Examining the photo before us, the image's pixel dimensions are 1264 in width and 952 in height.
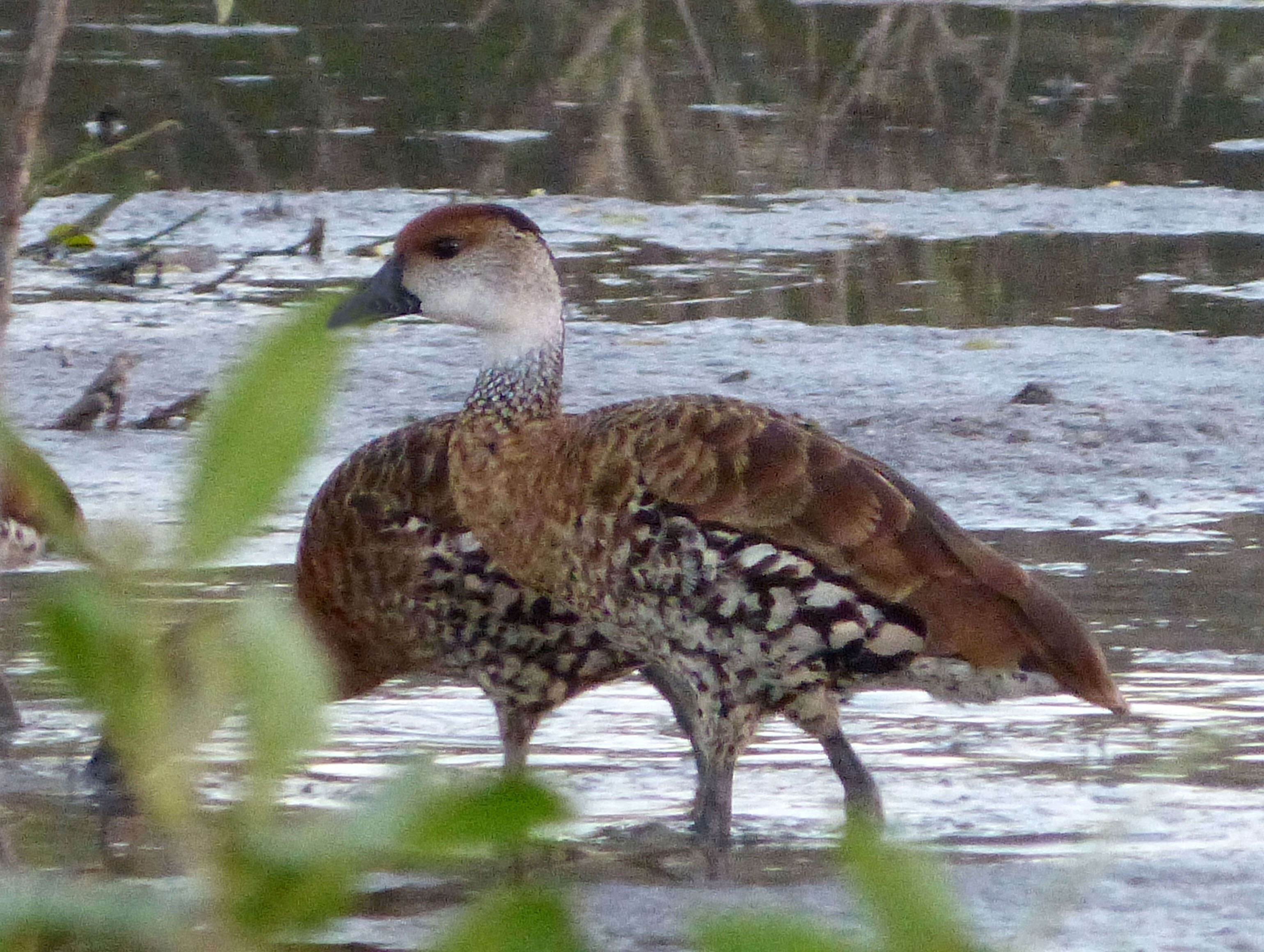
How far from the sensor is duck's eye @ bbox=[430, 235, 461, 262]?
462cm

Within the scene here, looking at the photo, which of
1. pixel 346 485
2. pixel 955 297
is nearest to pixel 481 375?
pixel 346 485

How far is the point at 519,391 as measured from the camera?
4562 millimetres

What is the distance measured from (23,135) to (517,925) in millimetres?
1871

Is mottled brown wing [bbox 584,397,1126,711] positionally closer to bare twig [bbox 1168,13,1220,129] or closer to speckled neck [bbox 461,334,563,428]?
speckled neck [bbox 461,334,563,428]

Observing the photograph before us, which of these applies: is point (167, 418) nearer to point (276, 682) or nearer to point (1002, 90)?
point (276, 682)

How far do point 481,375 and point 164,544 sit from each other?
3843 millimetres

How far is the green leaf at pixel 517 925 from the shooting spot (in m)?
0.78

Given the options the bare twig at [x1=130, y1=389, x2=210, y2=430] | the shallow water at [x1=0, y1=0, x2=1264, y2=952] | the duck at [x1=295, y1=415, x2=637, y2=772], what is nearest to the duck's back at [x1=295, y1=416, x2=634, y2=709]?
the duck at [x1=295, y1=415, x2=637, y2=772]

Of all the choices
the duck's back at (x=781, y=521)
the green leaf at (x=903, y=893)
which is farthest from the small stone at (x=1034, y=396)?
the green leaf at (x=903, y=893)

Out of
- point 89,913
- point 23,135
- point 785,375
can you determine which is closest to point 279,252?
point 785,375

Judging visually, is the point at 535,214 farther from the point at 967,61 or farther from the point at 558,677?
the point at 558,677

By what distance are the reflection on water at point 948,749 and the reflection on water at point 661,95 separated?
6516 mm

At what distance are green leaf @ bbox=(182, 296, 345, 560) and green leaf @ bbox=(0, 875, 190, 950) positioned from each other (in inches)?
5.3

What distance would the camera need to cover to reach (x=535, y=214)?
11.2m
